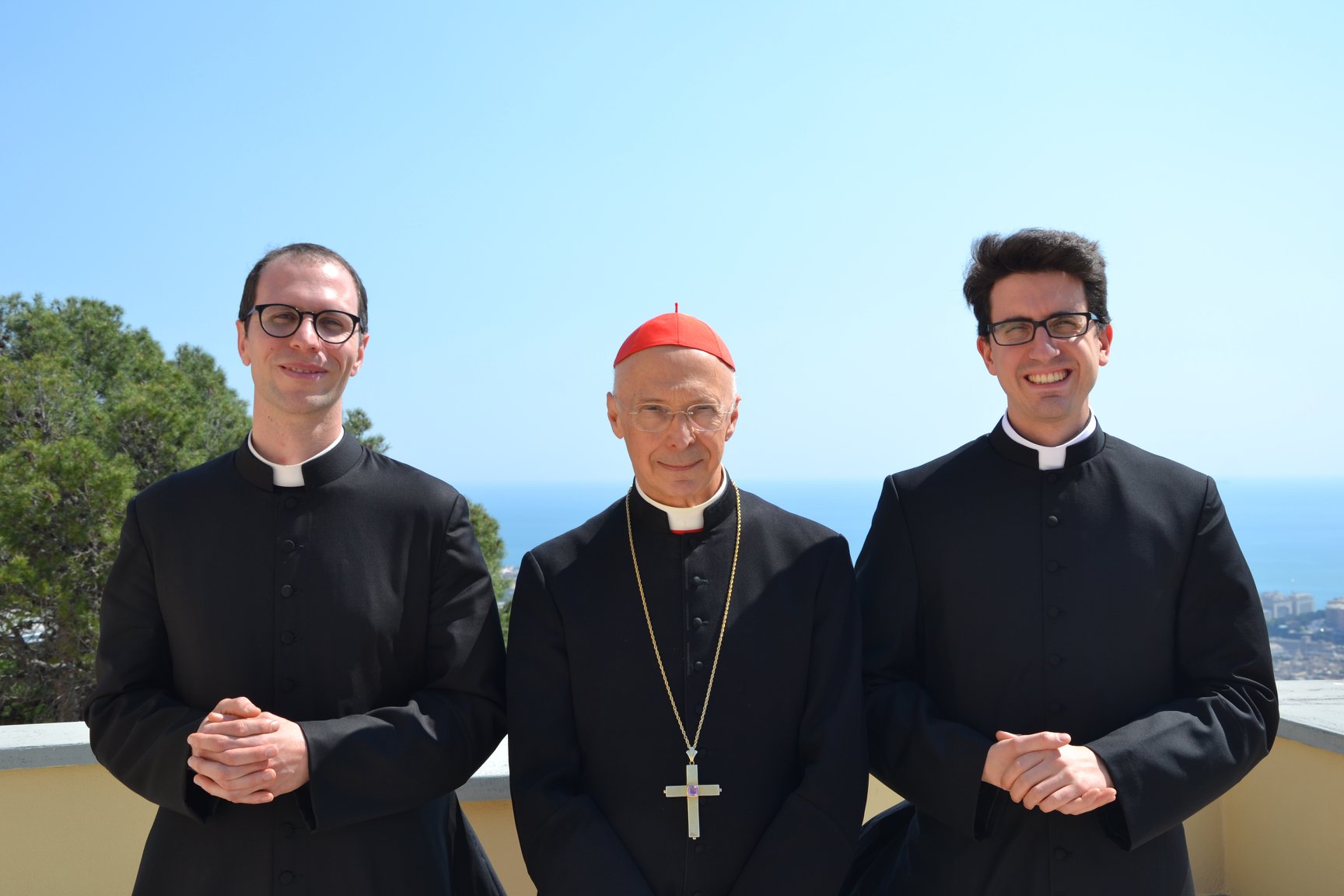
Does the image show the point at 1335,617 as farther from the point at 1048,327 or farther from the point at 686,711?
the point at 686,711

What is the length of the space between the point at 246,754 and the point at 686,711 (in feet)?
3.44

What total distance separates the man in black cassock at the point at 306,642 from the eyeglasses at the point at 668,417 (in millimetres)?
592

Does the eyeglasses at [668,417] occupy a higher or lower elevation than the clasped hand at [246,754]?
higher

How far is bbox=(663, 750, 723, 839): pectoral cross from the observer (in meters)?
2.82

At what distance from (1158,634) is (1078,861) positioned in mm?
609

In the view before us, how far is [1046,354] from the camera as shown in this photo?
298 centimetres

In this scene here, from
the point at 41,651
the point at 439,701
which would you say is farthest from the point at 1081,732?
the point at 41,651

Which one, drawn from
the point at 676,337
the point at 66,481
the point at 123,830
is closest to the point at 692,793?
the point at 676,337

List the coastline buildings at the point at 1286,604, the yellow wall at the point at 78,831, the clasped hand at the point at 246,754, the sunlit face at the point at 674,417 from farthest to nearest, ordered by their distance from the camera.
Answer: the coastline buildings at the point at 1286,604 → the yellow wall at the point at 78,831 → the sunlit face at the point at 674,417 → the clasped hand at the point at 246,754

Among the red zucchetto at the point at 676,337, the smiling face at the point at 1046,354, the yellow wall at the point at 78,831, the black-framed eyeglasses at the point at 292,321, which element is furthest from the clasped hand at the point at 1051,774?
the black-framed eyeglasses at the point at 292,321

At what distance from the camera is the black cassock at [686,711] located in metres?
2.81

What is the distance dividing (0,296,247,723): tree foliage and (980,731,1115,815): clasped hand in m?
13.0

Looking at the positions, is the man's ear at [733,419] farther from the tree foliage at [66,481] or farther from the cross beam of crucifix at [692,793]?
the tree foliage at [66,481]

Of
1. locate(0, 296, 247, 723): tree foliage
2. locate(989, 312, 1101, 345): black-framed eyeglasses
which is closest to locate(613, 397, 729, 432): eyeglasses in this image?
locate(989, 312, 1101, 345): black-framed eyeglasses
